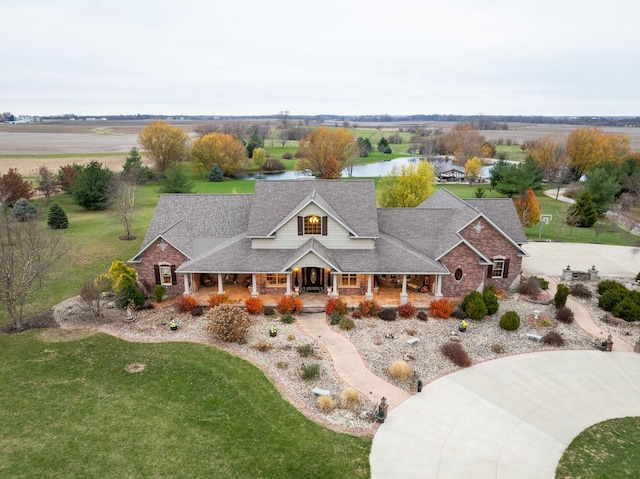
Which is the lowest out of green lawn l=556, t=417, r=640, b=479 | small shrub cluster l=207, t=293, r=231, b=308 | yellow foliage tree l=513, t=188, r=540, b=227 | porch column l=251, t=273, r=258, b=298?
green lawn l=556, t=417, r=640, b=479

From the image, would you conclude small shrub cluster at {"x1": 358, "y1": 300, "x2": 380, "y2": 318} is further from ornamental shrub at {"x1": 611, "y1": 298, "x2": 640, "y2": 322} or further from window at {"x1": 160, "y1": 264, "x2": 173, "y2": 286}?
ornamental shrub at {"x1": 611, "y1": 298, "x2": 640, "y2": 322}

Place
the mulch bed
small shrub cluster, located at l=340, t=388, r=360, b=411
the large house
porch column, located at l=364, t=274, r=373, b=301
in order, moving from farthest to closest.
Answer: the large house, porch column, located at l=364, t=274, r=373, b=301, the mulch bed, small shrub cluster, located at l=340, t=388, r=360, b=411

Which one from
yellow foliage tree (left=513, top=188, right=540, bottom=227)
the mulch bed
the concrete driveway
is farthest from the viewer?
yellow foliage tree (left=513, top=188, right=540, bottom=227)

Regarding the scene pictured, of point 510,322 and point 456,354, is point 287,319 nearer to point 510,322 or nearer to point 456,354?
point 456,354

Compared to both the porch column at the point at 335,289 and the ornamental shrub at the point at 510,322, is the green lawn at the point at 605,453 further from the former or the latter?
the porch column at the point at 335,289

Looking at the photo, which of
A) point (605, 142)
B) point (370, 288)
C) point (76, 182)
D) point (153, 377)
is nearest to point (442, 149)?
point (605, 142)

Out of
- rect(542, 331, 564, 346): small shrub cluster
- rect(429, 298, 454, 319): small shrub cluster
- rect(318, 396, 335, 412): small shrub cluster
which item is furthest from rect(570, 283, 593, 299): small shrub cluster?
rect(318, 396, 335, 412): small shrub cluster

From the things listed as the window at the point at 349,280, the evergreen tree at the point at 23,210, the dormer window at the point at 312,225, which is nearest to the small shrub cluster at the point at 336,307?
the window at the point at 349,280

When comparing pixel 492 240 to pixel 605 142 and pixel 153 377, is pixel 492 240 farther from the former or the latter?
pixel 605 142
